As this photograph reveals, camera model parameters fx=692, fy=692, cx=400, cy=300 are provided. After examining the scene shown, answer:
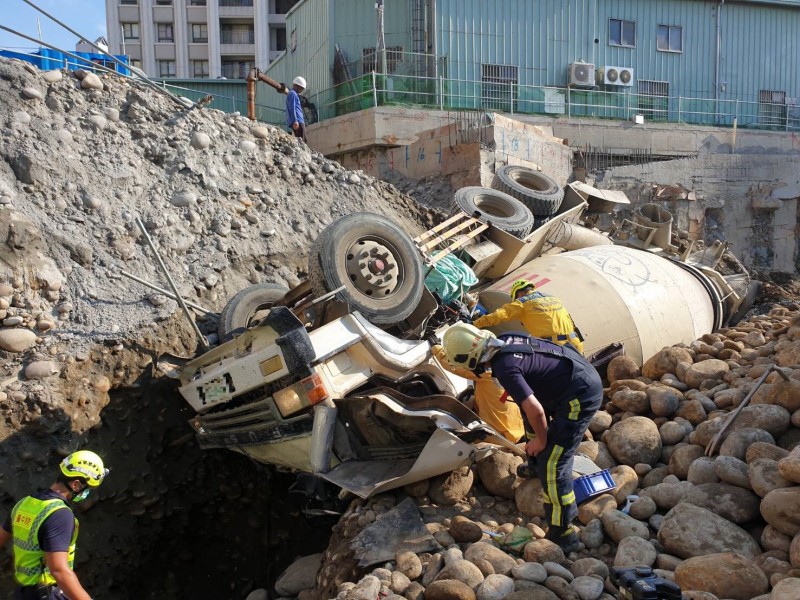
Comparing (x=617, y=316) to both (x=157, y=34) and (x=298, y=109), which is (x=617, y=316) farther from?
(x=157, y=34)

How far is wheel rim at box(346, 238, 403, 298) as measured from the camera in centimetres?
536

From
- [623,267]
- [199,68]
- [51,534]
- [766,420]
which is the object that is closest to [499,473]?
[766,420]

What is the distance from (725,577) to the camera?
3.12m

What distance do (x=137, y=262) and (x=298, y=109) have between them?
4800 millimetres

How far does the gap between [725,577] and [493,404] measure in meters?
2.05

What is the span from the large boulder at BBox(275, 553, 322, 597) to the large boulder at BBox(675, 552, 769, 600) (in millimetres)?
2502

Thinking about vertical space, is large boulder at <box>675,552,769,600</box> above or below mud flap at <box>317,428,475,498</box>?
below

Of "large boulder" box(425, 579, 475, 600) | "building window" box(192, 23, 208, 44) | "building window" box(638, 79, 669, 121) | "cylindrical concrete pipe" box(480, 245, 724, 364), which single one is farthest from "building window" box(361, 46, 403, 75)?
"building window" box(192, 23, 208, 44)

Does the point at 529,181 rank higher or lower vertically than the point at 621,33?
lower

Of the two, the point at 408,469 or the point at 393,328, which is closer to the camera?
the point at 408,469

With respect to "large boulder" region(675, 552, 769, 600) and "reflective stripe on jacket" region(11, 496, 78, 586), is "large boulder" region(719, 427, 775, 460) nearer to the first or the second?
"large boulder" region(675, 552, 769, 600)

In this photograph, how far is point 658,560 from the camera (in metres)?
3.61

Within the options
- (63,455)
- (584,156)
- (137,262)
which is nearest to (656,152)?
(584,156)

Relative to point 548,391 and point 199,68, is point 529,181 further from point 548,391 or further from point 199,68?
point 199,68
